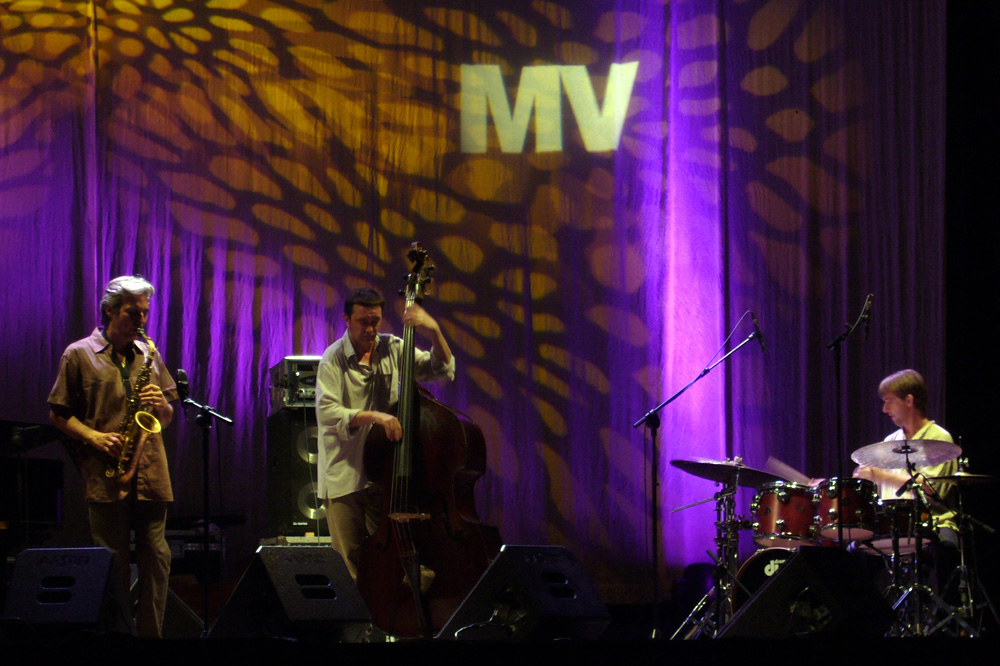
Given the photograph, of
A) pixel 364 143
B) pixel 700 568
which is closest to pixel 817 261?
pixel 700 568

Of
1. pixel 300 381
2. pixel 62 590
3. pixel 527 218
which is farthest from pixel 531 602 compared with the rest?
pixel 527 218

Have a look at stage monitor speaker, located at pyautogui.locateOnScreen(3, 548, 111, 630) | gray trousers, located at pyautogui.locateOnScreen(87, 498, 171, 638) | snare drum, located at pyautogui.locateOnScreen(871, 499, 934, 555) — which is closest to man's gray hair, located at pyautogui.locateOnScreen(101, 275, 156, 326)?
gray trousers, located at pyautogui.locateOnScreen(87, 498, 171, 638)

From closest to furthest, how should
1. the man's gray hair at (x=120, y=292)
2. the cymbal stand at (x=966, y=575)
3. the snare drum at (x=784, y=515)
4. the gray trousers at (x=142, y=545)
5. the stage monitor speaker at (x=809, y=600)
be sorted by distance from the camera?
the stage monitor speaker at (x=809, y=600) → the gray trousers at (x=142, y=545) → the man's gray hair at (x=120, y=292) → the cymbal stand at (x=966, y=575) → the snare drum at (x=784, y=515)

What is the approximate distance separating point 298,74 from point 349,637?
3.99 m

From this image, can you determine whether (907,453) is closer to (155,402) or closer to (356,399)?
(356,399)

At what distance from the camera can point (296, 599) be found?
11.2ft

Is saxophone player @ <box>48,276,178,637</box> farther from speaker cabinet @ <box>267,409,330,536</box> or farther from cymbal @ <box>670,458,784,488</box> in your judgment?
cymbal @ <box>670,458,784,488</box>

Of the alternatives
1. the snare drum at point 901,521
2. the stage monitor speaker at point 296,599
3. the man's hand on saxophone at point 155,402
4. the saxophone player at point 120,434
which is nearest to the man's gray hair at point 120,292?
the saxophone player at point 120,434

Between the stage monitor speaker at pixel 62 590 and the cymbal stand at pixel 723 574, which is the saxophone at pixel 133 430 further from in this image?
the cymbal stand at pixel 723 574

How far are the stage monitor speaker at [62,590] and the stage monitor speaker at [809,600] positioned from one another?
1949mm

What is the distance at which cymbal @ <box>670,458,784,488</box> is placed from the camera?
4.89 metres

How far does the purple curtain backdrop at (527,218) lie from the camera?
6199 millimetres

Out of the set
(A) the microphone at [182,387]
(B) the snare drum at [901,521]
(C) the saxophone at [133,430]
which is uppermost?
(A) the microphone at [182,387]

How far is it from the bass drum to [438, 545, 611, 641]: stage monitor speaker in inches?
74.3
